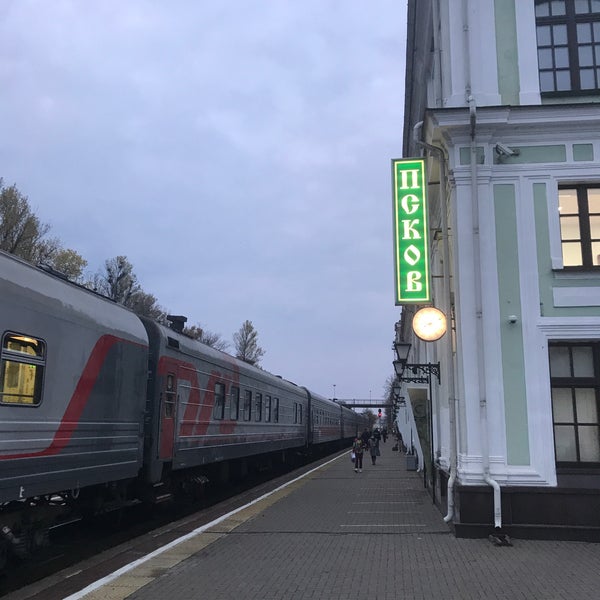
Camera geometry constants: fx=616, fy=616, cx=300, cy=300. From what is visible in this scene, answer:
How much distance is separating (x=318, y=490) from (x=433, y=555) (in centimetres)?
759

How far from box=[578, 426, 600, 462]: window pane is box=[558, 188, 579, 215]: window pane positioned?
130 inches

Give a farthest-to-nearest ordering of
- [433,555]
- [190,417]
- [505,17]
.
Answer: [190,417] → [505,17] → [433,555]

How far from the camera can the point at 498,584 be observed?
636 centimetres

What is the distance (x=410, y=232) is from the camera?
10.5 metres

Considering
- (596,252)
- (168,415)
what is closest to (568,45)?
(596,252)

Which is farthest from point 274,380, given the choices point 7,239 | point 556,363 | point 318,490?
point 7,239

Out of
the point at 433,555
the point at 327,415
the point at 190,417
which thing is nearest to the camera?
→ the point at 433,555

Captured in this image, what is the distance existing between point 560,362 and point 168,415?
634 centimetres

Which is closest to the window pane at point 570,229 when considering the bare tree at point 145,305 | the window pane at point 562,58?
the window pane at point 562,58

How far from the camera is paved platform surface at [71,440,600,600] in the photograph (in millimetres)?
6141

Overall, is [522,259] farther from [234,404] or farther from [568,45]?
[234,404]

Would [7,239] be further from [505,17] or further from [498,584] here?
[498,584]

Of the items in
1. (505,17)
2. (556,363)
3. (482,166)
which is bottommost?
(556,363)

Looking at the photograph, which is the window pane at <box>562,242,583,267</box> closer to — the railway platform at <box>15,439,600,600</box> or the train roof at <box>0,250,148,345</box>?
the railway platform at <box>15,439,600,600</box>
